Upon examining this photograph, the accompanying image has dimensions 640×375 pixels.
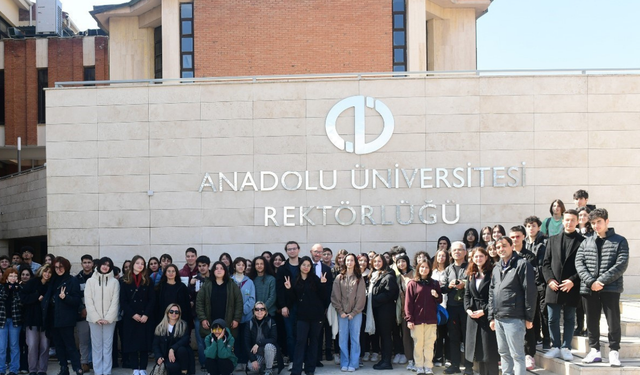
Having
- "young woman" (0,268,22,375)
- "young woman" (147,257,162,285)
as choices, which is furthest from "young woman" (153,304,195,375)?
"young woman" (0,268,22,375)

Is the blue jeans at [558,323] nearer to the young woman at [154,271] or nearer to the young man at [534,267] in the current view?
the young man at [534,267]

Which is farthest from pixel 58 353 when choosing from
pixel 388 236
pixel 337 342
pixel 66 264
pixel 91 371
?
pixel 388 236

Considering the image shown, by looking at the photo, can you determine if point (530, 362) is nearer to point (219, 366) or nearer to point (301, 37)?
point (219, 366)

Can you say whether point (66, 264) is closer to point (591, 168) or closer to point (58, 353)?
point (58, 353)

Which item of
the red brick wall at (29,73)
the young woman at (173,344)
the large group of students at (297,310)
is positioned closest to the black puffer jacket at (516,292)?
the large group of students at (297,310)

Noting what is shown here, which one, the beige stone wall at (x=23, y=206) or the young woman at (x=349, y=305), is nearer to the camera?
the young woman at (x=349, y=305)

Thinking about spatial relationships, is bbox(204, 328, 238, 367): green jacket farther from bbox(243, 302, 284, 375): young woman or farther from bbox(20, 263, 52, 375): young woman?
bbox(20, 263, 52, 375): young woman

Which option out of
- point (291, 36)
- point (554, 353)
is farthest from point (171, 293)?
point (291, 36)

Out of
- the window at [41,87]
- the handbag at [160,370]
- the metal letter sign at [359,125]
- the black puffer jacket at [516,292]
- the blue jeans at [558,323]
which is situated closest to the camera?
the black puffer jacket at [516,292]

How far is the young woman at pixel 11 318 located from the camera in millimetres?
9961

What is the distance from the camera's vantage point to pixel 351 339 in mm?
9500

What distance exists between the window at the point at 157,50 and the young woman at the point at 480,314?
14723 millimetres

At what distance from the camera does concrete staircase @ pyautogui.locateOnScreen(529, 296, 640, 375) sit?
24.9 ft

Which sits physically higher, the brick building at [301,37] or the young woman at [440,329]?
the brick building at [301,37]
